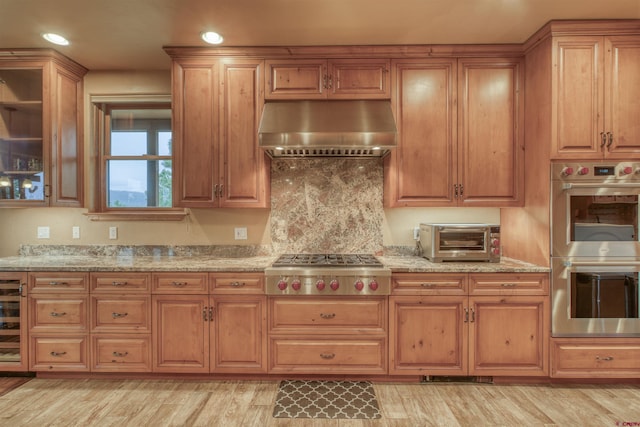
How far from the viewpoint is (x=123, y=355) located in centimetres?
254

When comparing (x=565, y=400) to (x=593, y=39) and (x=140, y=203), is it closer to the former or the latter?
(x=593, y=39)

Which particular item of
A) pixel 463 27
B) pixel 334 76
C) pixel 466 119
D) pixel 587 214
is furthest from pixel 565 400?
pixel 334 76

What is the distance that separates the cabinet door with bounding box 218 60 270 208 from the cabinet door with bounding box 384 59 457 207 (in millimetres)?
1118

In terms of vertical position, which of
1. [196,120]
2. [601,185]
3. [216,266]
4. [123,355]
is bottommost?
[123,355]

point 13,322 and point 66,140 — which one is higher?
point 66,140

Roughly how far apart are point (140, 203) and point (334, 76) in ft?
7.20

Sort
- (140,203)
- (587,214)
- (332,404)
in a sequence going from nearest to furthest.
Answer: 1. (332,404)
2. (587,214)
3. (140,203)

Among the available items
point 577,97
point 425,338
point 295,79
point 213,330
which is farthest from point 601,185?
point 213,330

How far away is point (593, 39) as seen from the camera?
8.00 feet

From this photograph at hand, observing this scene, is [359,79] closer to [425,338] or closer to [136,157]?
[425,338]

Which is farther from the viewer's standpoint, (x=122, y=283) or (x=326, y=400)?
(x=122, y=283)

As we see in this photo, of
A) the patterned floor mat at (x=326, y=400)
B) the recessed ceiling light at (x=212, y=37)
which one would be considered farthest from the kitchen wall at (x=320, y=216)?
the patterned floor mat at (x=326, y=400)

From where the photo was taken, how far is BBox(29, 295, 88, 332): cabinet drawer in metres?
2.55

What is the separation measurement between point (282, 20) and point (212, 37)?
23.7 inches
